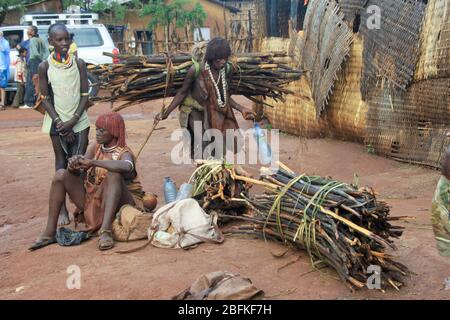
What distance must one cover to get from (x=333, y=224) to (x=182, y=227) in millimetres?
1332

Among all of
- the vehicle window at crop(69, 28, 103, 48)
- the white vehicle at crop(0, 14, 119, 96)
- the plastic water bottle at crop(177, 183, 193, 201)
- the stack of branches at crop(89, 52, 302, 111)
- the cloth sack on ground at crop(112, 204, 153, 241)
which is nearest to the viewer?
the cloth sack on ground at crop(112, 204, 153, 241)

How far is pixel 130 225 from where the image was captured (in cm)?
496

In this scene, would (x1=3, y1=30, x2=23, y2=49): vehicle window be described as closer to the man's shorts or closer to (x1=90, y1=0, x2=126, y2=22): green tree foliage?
the man's shorts

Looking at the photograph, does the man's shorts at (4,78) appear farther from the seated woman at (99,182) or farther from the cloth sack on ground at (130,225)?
the cloth sack on ground at (130,225)

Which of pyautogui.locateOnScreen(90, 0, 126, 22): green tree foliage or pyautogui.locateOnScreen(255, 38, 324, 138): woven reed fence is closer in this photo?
pyautogui.locateOnScreen(255, 38, 324, 138): woven reed fence

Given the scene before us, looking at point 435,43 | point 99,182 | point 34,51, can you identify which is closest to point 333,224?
point 99,182

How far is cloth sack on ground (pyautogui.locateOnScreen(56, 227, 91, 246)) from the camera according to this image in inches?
197

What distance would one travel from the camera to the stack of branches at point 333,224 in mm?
3889

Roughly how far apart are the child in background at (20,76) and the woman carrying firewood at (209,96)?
9757 mm

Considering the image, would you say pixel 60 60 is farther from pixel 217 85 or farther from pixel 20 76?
pixel 20 76

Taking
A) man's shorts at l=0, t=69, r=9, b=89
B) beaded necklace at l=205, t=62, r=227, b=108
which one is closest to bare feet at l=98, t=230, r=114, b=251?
beaded necklace at l=205, t=62, r=227, b=108

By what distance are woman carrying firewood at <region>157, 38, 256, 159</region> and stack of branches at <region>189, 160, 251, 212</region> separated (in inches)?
37.1

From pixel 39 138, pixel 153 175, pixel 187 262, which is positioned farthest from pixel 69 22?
pixel 187 262
